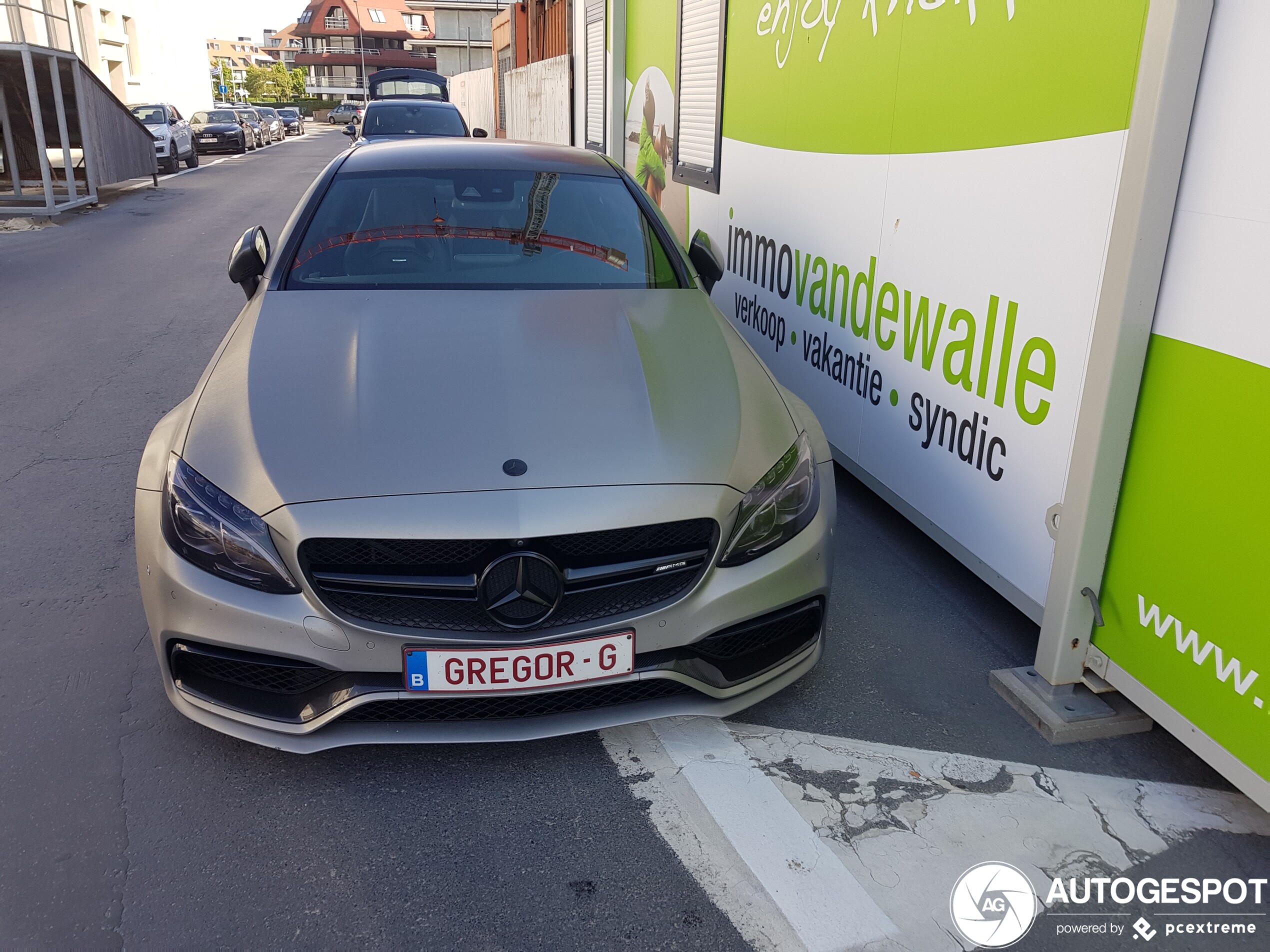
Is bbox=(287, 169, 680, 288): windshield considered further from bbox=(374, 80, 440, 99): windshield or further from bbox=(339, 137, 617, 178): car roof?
bbox=(374, 80, 440, 99): windshield

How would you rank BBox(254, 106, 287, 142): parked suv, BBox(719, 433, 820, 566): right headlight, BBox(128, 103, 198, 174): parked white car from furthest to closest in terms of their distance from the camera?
BBox(254, 106, 287, 142): parked suv < BBox(128, 103, 198, 174): parked white car < BBox(719, 433, 820, 566): right headlight

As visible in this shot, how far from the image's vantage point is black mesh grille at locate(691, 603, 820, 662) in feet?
8.53

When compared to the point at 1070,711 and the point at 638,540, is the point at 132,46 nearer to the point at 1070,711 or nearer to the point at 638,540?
the point at 638,540

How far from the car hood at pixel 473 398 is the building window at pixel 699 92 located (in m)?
3.36

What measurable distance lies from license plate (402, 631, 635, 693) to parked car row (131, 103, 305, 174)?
2157 cm

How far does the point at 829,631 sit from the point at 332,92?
114 m

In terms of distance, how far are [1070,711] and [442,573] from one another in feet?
6.11

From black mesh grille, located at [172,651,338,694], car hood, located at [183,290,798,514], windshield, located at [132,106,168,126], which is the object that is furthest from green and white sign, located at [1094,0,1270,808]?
windshield, located at [132,106,168,126]

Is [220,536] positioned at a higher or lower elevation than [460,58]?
lower

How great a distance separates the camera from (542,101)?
17781 millimetres

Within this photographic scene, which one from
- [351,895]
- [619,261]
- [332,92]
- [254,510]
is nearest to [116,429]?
[619,261]

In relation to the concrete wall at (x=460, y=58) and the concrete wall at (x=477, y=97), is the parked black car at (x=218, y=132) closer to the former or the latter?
the concrete wall at (x=477, y=97)

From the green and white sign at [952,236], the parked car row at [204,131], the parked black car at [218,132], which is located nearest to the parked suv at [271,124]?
the parked car row at [204,131]

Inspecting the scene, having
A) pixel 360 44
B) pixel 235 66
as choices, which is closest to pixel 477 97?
pixel 360 44
